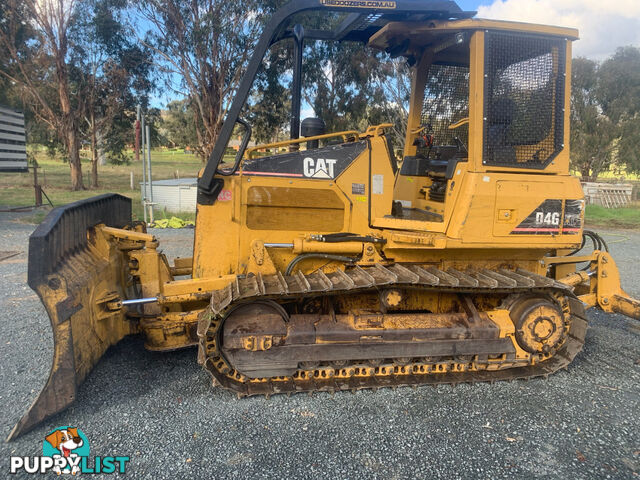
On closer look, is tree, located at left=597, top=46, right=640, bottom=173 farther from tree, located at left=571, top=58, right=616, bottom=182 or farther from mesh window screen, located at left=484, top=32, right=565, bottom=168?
mesh window screen, located at left=484, top=32, right=565, bottom=168

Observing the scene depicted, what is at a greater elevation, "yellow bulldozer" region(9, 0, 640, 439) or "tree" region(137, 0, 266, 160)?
"tree" region(137, 0, 266, 160)

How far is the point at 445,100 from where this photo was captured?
4887mm

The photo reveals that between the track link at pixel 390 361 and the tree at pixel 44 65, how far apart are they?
23.2 meters

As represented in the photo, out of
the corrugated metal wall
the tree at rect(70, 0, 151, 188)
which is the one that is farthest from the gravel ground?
the tree at rect(70, 0, 151, 188)

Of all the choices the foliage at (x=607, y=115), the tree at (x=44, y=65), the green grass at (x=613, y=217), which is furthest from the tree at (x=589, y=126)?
the tree at (x=44, y=65)

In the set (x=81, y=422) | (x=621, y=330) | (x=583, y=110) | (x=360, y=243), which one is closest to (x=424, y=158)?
(x=360, y=243)

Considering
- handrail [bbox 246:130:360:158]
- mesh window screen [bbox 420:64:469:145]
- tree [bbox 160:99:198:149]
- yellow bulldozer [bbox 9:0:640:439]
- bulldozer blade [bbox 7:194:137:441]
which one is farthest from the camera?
tree [bbox 160:99:198:149]

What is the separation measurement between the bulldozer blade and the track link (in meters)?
0.88

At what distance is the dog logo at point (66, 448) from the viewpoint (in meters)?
2.67

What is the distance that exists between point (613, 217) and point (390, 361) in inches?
691

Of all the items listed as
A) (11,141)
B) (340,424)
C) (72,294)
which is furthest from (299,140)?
(11,141)

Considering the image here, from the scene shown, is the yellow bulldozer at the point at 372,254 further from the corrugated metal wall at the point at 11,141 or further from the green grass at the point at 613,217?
the corrugated metal wall at the point at 11,141

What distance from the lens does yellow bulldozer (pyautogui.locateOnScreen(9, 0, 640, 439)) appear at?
11.3ft

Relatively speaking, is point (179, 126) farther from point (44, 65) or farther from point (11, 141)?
point (11, 141)
